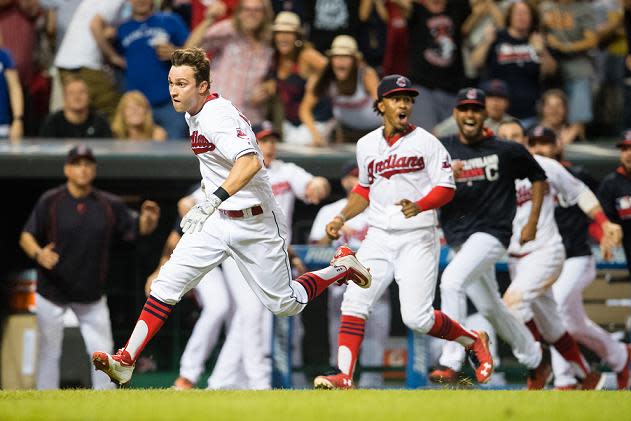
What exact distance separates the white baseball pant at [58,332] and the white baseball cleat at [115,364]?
10.7 feet

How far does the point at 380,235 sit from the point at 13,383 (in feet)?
13.4

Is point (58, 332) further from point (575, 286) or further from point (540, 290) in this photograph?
point (575, 286)

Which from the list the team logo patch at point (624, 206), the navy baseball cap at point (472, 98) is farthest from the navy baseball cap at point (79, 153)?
the team logo patch at point (624, 206)

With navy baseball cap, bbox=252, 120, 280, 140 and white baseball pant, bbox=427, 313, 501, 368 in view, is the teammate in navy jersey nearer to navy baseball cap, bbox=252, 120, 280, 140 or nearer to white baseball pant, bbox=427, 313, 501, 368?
white baseball pant, bbox=427, 313, 501, 368

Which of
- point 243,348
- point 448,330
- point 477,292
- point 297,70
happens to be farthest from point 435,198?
point 297,70

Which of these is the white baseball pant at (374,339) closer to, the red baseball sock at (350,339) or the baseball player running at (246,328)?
the baseball player running at (246,328)

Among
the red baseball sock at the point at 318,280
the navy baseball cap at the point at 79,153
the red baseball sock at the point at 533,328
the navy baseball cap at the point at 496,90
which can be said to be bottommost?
the red baseball sock at the point at 533,328

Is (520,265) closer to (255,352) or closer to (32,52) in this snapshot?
(255,352)

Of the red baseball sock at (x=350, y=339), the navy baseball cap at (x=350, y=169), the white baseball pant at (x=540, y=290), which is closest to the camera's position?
the red baseball sock at (x=350, y=339)

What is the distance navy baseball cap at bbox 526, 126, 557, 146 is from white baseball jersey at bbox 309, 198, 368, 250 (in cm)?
153

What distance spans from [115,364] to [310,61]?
5.22 meters

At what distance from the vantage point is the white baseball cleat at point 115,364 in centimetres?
699

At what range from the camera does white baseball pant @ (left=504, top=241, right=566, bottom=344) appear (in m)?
9.63

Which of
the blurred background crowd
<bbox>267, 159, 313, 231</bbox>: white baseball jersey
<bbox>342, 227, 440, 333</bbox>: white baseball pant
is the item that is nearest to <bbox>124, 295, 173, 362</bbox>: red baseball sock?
<bbox>342, 227, 440, 333</bbox>: white baseball pant
